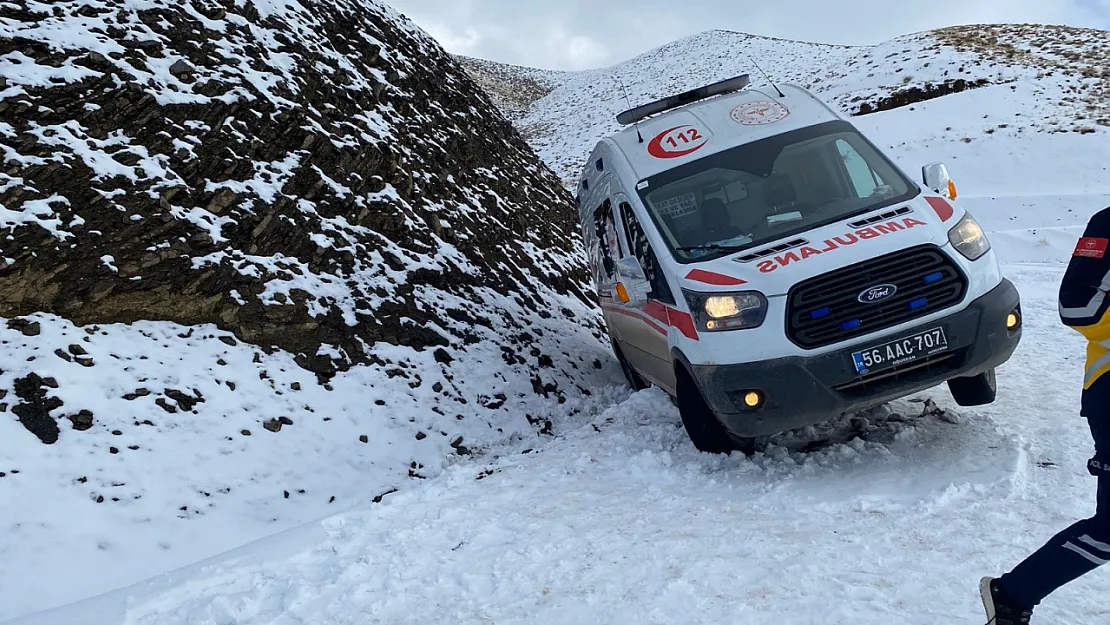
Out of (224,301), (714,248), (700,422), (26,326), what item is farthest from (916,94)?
(26,326)

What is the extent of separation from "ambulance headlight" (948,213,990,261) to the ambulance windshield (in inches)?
21.3

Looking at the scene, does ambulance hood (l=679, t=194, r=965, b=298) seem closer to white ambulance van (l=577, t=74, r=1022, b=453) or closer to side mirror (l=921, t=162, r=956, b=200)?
white ambulance van (l=577, t=74, r=1022, b=453)

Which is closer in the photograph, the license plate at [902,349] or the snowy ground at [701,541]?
the snowy ground at [701,541]

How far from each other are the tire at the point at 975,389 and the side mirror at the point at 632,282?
92.1 inches

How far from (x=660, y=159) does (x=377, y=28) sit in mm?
7763

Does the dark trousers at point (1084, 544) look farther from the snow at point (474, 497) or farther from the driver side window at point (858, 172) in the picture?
the driver side window at point (858, 172)

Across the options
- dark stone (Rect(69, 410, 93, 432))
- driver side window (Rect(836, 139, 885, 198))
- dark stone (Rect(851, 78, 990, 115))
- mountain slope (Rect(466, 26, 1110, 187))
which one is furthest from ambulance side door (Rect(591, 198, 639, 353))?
dark stone (Rect(851, 78, 990, 115))

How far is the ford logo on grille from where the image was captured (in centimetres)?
503

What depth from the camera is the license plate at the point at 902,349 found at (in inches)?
197

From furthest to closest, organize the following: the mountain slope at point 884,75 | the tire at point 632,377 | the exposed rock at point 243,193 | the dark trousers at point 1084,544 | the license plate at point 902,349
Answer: the mountain slope at point 884,75 → the tire at point 632,377 → the exposed rock at point 243,193 → the license plate at point 902,349 → the dark trousers at point 1084,544

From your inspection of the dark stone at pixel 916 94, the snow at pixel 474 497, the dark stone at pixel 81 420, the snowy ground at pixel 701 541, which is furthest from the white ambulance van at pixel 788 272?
the dark stone at pixel 916 94

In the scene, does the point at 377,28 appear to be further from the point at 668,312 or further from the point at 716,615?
Result: the point at 716,615

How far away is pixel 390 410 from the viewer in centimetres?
704

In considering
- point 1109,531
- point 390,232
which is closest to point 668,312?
point 1109,531
